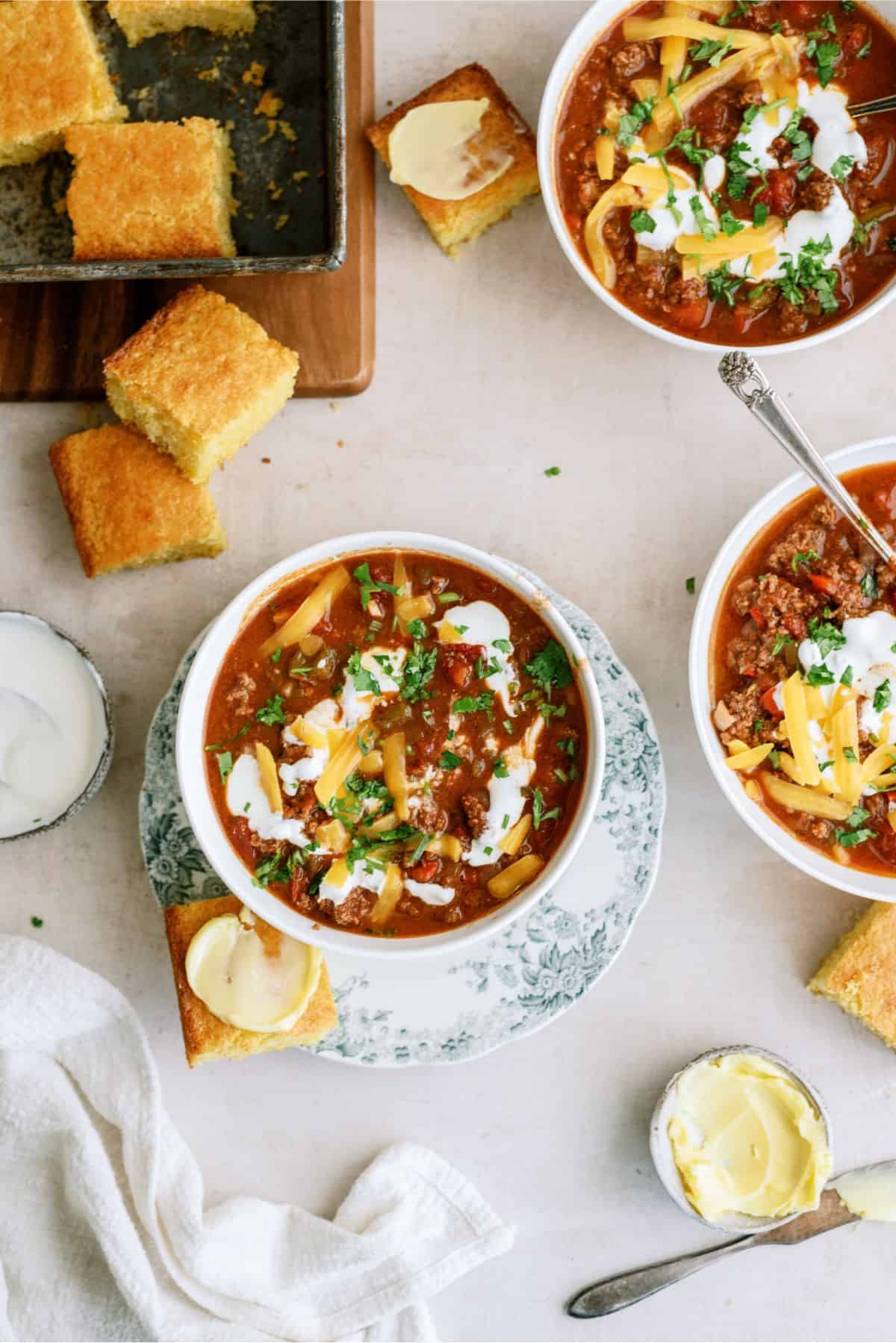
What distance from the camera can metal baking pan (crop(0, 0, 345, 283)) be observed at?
389 cm

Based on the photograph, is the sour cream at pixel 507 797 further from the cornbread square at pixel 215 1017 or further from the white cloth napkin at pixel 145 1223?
the white cloth napkin at pixel 145 1223

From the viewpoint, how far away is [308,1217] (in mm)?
3906

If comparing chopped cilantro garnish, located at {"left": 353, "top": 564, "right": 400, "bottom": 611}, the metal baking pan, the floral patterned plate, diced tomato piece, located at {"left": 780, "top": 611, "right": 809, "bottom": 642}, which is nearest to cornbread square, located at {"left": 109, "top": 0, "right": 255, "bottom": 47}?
the metal baking pan

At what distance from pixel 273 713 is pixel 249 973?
792 mm

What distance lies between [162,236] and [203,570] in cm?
105

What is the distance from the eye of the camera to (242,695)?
3.46 meters

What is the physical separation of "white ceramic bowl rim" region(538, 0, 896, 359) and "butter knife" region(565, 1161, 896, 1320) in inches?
105

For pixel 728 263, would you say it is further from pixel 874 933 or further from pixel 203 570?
pixel 874 933

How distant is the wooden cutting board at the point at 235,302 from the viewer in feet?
12.6

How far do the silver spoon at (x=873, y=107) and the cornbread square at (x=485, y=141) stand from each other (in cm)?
96

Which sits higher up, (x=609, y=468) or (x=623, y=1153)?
(x=609, y=468)

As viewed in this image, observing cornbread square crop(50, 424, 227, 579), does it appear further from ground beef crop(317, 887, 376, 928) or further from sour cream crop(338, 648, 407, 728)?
ground beef crop(317, 887, 376, 928)

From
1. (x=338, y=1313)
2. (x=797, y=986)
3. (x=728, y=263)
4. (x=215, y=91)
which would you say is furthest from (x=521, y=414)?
(x=338, y=1313)

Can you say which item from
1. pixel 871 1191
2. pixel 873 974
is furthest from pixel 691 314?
pixel 871 1191
